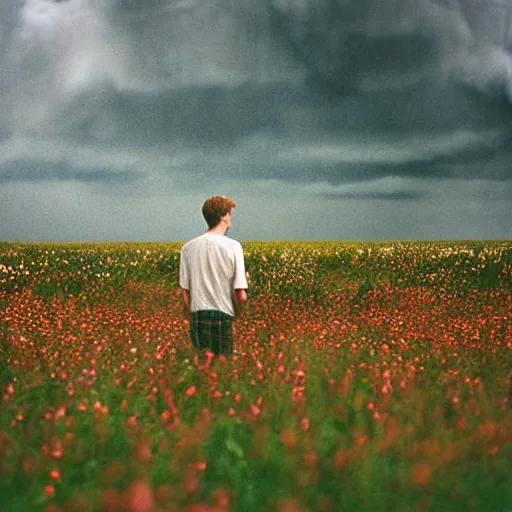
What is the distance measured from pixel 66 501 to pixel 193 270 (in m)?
3.06

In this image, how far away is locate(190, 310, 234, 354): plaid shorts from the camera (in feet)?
19.0

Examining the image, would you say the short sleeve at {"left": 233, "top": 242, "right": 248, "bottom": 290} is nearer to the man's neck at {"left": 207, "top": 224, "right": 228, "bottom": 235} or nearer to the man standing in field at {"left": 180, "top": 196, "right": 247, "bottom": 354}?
the man standing in field at {"left": 180, "top": 196, "right": 247, "bottom": 354}

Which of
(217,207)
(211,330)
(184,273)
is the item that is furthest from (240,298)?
(217,207)

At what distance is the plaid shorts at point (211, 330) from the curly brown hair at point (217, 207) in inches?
32.2

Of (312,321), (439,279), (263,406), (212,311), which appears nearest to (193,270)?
(212,311)

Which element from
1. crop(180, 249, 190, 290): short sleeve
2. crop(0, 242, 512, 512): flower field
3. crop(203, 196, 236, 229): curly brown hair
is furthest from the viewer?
crop(180, 249, 190, 290): short sleeve

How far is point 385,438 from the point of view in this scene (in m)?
3.43

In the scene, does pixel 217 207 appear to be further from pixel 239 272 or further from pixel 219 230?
pixel 239 272

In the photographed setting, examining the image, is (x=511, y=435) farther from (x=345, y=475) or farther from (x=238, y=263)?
(x=238, y=263)

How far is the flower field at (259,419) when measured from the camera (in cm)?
296

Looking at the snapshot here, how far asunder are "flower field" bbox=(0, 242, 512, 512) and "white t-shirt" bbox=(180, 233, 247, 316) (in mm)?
486

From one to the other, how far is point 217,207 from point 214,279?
0.61 metres

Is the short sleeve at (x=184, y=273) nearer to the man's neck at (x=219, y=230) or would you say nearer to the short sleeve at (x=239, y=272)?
the man's neck at (x=219, y=230)

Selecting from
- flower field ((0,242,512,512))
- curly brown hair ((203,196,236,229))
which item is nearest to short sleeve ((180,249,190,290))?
curly brown hair ((203,196,236,229))
